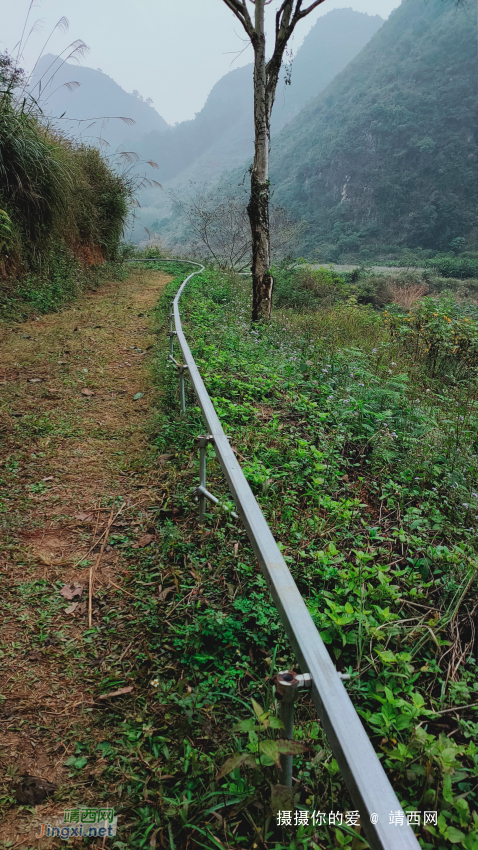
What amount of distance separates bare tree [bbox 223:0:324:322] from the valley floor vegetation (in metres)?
3.38

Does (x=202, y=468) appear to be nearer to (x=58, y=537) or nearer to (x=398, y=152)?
(x=58, y=537)

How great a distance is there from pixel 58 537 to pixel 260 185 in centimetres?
724

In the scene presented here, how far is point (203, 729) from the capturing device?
5.37 feet

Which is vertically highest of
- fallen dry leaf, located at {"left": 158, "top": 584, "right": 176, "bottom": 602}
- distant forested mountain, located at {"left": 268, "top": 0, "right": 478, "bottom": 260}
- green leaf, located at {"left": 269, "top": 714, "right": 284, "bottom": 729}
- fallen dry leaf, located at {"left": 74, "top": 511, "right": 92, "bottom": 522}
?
distant forested mountain, located at {"left": 268, "top": 0, "right": 478, "bottom": 260}

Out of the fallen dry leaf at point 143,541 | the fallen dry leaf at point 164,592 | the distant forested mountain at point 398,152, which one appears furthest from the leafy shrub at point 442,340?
the distant forested mountain at point 398,152

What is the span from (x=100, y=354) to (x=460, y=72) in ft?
311

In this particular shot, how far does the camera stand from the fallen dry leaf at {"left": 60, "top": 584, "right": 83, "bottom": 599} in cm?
229

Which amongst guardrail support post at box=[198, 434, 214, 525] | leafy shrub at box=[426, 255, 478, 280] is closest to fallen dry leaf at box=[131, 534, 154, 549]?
guardrail support post at box=[198, 434, 214, 525]

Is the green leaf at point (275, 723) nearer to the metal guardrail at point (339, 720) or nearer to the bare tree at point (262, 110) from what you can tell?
the metal guardrail at point (339, 720)

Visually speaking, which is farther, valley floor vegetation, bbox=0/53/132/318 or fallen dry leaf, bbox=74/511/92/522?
valley floor vegetation, bbox=0/53/132/318

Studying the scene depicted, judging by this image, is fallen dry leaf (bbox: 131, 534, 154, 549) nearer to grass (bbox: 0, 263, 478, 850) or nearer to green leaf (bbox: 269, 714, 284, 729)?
grass (bbox: 0, 263, 478, 850)

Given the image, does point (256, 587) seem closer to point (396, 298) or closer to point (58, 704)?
point (58, 704)

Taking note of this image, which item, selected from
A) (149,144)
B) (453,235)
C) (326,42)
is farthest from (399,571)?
(326,42)

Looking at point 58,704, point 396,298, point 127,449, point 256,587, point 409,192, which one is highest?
point 409,192
